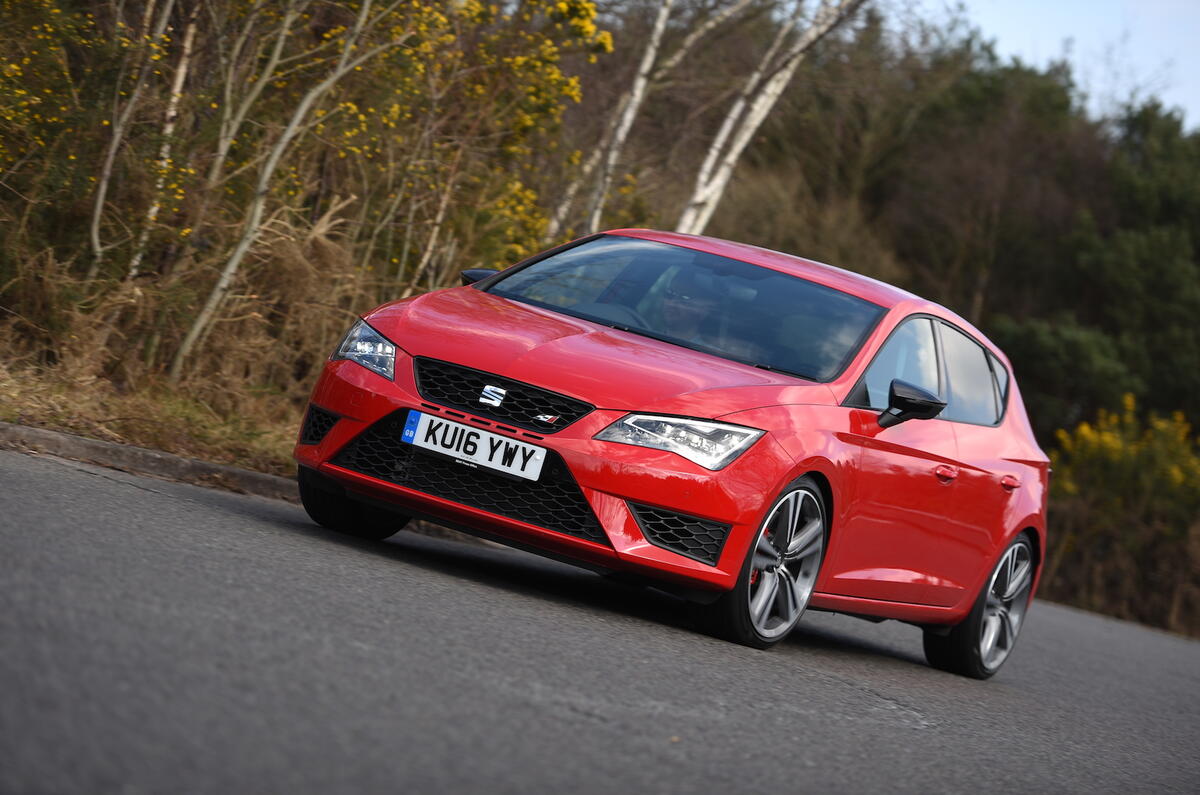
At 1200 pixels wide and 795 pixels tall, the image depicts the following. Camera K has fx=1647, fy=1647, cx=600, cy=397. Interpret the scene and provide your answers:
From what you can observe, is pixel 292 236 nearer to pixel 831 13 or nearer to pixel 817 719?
pixel 817 719

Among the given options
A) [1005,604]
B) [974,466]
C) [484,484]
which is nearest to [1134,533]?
[1005,604]

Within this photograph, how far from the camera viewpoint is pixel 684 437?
21.4 feet

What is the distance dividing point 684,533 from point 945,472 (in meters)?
2.08

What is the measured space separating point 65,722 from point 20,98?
708 cm

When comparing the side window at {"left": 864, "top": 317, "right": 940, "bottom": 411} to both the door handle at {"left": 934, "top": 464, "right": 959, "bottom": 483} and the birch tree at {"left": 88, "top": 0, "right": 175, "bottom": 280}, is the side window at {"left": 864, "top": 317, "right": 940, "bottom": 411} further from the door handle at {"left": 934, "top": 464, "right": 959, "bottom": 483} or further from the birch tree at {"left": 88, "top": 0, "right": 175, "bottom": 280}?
the birch tree at {"left": 88, "top": 0, "right": 175, "bottom": 280}

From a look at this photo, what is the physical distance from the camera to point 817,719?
577cm

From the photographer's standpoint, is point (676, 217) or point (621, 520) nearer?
point (621, 520)

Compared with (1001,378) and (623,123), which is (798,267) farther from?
(623,123)

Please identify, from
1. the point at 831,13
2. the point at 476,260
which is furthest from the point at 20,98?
the point at 831,13

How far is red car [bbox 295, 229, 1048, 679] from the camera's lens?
6.51m

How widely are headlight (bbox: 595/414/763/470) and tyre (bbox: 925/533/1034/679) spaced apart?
9.52 feet

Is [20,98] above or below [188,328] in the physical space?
above

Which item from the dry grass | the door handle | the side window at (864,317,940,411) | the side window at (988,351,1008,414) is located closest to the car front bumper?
the side window at (864,317,940,411)

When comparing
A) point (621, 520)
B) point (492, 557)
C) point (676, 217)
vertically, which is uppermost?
point (676, 217)
